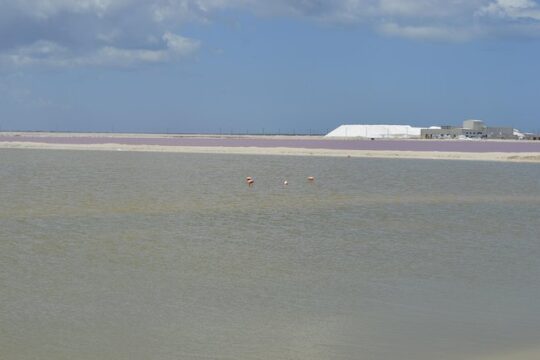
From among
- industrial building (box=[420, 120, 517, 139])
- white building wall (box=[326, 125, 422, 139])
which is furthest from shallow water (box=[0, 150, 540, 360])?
white building wall (box=[326, 125, 422, 139])

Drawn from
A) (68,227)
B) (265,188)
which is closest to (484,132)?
(265,188)

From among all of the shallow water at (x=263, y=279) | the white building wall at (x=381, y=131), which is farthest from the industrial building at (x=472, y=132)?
the shallow water at (x=263, y=279)

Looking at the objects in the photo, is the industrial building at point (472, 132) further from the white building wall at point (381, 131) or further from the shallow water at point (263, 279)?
the shallow water at point (263, 279)

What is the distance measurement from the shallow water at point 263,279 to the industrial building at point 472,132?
13936 cm

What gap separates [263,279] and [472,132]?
513 feet

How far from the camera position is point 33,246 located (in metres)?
14.9

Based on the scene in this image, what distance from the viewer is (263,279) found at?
475 inches

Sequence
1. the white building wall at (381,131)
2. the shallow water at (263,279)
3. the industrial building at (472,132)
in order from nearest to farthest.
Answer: the shallow water at (263,279) → the industrial building at (472,132) → the white building wall at (381,131)

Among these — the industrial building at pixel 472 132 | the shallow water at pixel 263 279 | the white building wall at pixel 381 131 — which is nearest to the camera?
the shallow water at pixel 263 279

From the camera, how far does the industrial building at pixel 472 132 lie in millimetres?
160000

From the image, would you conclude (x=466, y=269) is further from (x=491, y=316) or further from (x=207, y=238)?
(x=207, y=238)

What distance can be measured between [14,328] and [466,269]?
323 inches

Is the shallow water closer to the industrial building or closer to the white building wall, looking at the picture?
the industrial building

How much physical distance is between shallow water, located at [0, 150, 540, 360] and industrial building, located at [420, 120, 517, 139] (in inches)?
5487
